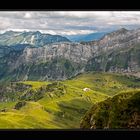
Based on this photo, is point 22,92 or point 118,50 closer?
point 22,92

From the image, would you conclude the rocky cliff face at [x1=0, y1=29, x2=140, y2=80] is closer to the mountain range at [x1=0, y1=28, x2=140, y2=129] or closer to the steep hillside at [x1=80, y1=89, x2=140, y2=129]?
the mountain range at [x1=0, y1=28, x2=140, y2=129]

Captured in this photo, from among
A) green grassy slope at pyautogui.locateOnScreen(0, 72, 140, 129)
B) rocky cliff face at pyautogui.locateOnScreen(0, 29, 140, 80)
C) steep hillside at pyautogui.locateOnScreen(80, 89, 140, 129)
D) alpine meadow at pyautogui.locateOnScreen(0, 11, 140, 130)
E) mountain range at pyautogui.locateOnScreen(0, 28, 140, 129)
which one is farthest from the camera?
rocky cliff face at pyautogui.locateOnScreen(0, 29, 140, 80)

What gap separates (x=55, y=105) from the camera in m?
73.0

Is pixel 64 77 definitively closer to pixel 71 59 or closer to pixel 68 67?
pixel 68 67

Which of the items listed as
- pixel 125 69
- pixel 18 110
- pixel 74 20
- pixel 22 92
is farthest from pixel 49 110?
pixel 74 20

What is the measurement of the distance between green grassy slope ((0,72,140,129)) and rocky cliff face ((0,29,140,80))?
1026 inches

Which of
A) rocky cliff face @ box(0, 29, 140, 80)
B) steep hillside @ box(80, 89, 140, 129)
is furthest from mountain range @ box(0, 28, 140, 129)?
steep hillside @ box(80, 89, 140, 129)

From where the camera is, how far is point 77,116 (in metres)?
67.6

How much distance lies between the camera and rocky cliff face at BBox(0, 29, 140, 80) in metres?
125

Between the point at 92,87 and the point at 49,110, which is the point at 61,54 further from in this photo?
the point at 49,110

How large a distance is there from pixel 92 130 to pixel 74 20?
5472 inches

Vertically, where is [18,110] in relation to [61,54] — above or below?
below
